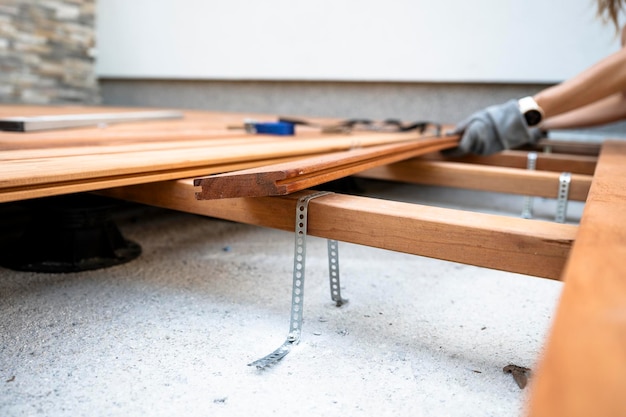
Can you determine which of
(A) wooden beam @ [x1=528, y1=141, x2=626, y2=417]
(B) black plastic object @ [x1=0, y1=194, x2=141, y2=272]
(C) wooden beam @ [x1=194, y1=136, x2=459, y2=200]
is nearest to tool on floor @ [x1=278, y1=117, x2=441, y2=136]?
(B) black plastic object @ [x1=0, y1=194, x2=141, y2=272]

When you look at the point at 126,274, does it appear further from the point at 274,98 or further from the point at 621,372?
the point at 274,98

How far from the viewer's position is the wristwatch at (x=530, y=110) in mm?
1468

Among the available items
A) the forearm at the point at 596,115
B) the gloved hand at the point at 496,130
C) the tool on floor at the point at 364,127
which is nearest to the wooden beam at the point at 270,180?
the gloved hand at the point at 496,130

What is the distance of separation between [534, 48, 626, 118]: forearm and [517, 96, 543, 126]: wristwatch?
0.01 metres

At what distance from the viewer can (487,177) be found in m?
1.44

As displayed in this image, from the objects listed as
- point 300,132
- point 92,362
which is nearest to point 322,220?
point 92,362

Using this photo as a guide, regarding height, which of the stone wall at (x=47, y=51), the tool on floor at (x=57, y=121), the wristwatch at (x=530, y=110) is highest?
the stone wall at (x=47, y=51)

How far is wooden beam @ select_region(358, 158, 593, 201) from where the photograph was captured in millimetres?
1383

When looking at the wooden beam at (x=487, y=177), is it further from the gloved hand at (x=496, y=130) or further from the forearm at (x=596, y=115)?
the forearm at (x=596, y=115)

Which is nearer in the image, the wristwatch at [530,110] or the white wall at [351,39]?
the wristwatch at [530,110]

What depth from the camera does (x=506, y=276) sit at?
1.24 metres

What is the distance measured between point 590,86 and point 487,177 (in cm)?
32

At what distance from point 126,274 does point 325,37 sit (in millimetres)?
1860

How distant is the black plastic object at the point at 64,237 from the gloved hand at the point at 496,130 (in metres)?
0.95
